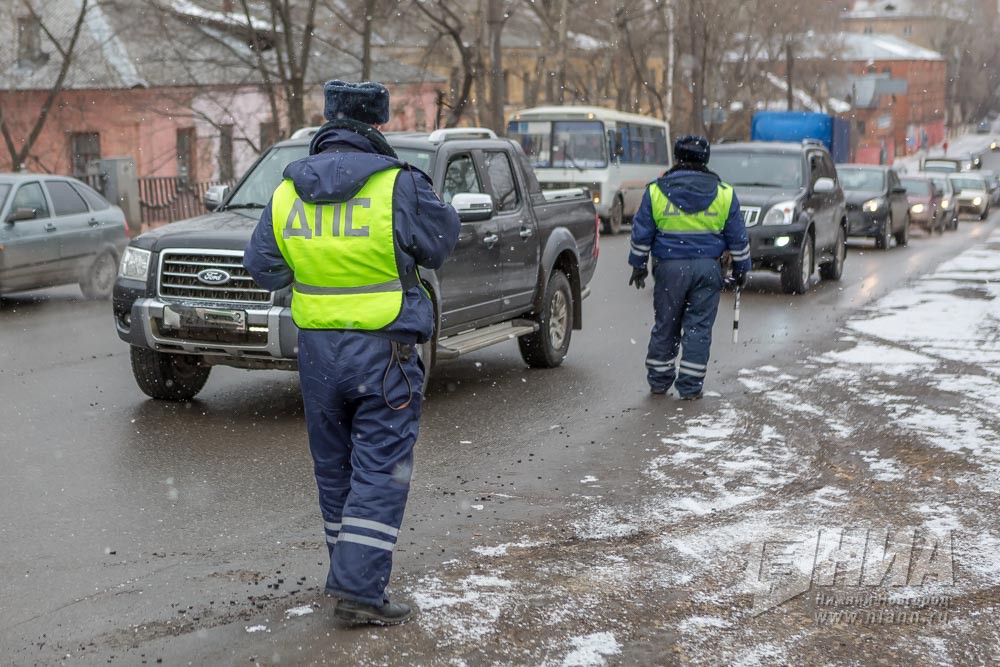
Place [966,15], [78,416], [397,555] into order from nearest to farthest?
[397,555], [78,416], [966,15]

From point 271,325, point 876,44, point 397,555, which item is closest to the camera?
point 397,555

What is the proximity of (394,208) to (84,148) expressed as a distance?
3937 cm

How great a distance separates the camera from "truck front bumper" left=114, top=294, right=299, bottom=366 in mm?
7949

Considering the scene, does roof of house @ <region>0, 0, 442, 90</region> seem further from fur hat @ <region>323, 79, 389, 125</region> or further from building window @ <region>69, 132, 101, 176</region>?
fur hat @ <region>323, 79, 389, 125</region>

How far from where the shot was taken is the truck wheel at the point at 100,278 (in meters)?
15.7

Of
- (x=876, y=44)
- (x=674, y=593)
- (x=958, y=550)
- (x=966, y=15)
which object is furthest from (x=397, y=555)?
(x=966, y=15)

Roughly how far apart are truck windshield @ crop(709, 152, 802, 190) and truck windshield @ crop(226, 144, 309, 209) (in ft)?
31.1

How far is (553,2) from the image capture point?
45.5 metres

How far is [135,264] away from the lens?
8.54m

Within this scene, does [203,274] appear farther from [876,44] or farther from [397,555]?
[876,44]

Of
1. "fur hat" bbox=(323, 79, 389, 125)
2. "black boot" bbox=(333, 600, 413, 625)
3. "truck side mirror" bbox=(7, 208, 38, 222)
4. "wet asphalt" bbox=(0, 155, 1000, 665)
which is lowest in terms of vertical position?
"wet asphalt" bbox=(0, 155, 1000, 665)

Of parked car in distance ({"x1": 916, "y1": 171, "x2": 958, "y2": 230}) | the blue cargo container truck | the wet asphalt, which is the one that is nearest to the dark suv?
the wet asphalt

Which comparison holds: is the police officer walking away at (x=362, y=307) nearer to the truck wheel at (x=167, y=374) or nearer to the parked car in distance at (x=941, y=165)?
the truck wheel at (x=167, y=374)

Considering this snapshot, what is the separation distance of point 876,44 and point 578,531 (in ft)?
403
